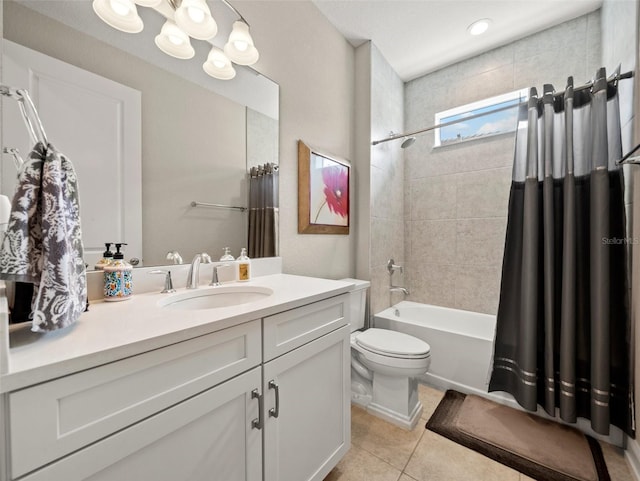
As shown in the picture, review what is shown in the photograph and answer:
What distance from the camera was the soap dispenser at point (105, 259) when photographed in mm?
926

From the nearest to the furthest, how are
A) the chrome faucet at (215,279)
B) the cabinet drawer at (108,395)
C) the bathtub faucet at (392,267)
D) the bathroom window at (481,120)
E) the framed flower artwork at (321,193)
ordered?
the cabinet drawer at (108,395) → the chrome faucet at (215,279) → the framed flower artwork at (321,193) → the bathroom window at (481,120) → the bathtub faucet at (392,267)

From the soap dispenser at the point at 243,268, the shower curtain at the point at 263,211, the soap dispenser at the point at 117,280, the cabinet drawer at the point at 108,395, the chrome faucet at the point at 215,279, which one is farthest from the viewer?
the shower curtain at the point at 263,211

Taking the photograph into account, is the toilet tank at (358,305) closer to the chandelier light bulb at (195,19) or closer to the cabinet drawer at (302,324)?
the cabinet drawer at (302,324)

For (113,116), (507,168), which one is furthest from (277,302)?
(507,168)

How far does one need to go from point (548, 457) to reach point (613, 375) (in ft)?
1.76

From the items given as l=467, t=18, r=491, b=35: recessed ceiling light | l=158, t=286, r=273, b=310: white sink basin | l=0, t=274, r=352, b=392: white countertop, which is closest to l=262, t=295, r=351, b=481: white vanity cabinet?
l=0, t=274, r=352, b=392: white countertop

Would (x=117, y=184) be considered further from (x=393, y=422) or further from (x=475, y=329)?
(x=475, y=329)

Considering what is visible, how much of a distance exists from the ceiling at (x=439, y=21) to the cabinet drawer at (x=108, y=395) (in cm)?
221

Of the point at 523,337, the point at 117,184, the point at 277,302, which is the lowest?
the point at 523,337

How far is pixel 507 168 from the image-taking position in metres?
2.22

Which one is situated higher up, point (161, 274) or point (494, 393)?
point (161, 274)

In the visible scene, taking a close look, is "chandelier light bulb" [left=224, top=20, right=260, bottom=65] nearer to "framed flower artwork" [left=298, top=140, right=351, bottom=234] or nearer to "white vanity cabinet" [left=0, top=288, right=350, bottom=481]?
"framed flower artwork" [left=298, top=140, right=351, bottom=234]

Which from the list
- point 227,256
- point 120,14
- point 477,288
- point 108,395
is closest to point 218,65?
point 120,14

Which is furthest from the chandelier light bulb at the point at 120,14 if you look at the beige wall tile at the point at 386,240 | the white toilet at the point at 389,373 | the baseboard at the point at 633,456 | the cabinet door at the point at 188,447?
the baseboard at the point at 633,456
